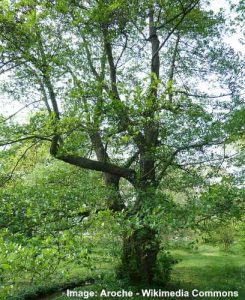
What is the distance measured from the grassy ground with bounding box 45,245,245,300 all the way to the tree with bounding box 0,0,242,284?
2.33 metres

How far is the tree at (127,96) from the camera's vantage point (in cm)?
917

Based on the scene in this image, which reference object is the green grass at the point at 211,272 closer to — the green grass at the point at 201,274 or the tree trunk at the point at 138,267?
the green grass at the point at 201,274

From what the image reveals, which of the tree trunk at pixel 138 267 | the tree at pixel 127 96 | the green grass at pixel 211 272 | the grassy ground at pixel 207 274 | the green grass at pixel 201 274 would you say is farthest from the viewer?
the green grass at pixel 211 272

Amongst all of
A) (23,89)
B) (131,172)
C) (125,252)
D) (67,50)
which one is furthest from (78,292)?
(67,50)

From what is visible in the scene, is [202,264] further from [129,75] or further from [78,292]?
[129,75]

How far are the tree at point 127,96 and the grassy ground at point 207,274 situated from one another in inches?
91.6

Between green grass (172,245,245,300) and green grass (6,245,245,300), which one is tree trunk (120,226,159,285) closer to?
green grass (6,245,245,300)

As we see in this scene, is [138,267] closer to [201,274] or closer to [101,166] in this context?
[101,166]

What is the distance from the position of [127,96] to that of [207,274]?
1522 cm

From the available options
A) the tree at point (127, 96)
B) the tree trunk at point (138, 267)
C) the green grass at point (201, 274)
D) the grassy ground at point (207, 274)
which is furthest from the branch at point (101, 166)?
the grassy ground at point (207, 274)

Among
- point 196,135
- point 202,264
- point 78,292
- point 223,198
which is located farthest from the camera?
point 202,264

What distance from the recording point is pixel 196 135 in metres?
11.2

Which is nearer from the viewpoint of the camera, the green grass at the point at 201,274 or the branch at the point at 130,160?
the branch at the point at 130,160

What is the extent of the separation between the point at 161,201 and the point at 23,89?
314 inches
